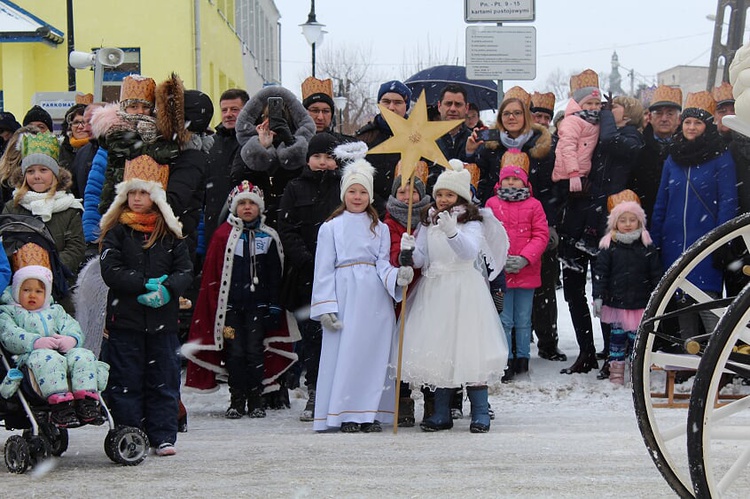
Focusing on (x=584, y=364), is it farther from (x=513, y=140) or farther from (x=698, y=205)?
(x=513, y=140)

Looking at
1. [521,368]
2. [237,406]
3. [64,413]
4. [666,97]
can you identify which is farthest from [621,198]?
[64,413]

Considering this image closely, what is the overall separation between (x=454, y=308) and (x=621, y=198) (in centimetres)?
264

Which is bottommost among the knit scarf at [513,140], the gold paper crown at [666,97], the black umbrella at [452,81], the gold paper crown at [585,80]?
the knit scarf at [513,140]

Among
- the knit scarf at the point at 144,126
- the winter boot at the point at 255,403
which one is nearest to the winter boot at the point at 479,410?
the winter boot at the point at 255,403

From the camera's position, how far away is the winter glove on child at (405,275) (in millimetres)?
7750

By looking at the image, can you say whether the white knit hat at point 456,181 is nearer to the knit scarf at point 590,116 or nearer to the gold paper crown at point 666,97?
the knit scarf at point 590,116

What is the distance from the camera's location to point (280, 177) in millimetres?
9336

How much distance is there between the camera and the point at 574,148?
1014 cm

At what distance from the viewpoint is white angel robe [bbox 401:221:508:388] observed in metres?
7.64

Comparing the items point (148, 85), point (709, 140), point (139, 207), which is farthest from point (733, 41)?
point (139, 207)

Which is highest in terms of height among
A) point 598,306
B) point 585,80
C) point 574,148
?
point 585,80

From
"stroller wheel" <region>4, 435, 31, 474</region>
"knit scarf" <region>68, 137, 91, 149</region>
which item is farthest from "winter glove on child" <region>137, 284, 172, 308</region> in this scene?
"knit scarf" <region>68, 137, 91, 149</region>

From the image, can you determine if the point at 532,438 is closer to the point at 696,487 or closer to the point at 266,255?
the point at 266,255

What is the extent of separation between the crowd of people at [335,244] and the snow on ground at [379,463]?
0.34 m
